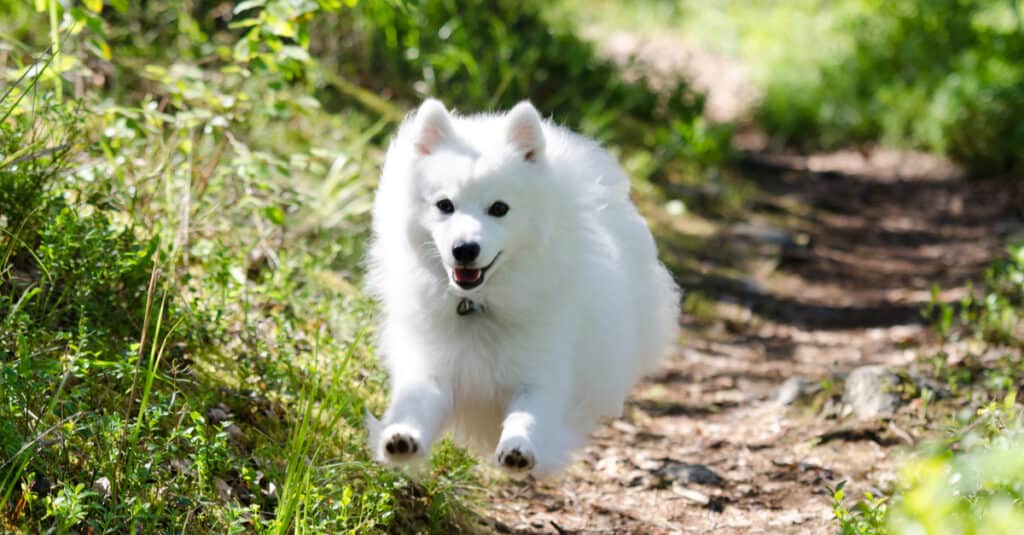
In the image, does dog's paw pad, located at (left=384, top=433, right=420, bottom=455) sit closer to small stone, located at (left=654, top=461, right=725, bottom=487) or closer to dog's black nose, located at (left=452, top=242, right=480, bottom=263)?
dog's black nose, located at (left=452, top=242, right=480, bottom=263)

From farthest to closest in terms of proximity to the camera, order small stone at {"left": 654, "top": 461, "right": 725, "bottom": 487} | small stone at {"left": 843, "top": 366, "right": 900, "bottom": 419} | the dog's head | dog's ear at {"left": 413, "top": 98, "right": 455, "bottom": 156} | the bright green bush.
Answer: the bright green bush < small stone at {"left": 843, "top": 366, "right": 900, "bottom": 419} < small stone at {"left": 654, "top": 461, "right": 725, "bottom": 487} < dog's ear at {"left": 413, "top": 98, "right": 455, "bottom": 156} < the dog's head

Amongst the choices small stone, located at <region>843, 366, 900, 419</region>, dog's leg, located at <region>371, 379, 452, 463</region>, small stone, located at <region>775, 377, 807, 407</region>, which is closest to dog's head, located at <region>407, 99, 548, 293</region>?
dog's leg, located at <region>371, 379, 452, 463</region>

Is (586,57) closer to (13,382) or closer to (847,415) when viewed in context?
(847,415)

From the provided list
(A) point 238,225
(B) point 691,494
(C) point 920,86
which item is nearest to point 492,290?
(B) point 691,494

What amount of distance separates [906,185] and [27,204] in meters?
8.49

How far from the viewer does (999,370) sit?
473 cm

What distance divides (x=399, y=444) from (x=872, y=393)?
8.47 feet

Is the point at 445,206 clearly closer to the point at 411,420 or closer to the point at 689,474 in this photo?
the point at 411,420

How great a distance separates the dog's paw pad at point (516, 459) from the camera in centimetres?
309

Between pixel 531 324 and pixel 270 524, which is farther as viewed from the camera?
pixel 531 324

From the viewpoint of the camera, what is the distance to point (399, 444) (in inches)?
121

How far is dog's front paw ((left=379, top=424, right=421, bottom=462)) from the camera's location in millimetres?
3074

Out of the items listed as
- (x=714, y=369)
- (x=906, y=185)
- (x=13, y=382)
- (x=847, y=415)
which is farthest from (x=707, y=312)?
(x=13, y=382)

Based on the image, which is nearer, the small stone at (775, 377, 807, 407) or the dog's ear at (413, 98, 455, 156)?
the dog's ear at (413, 98, 455, 156)
